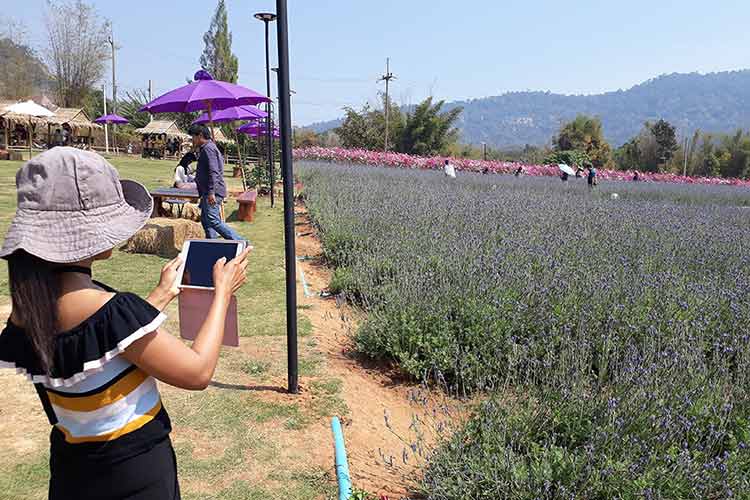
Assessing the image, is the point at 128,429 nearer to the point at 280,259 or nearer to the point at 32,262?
the point at 32,262

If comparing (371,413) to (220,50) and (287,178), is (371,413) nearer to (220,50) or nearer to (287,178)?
(287,178)

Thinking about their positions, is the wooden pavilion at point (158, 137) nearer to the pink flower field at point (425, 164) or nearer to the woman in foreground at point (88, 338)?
the pink flower field at point (425, 164)

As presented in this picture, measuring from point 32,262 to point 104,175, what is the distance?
22 centimetres

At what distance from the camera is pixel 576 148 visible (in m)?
42.3

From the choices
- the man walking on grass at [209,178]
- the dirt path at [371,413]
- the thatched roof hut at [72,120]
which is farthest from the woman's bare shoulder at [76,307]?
the thatched roof hut at [72,120]

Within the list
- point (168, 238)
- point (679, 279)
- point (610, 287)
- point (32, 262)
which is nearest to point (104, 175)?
point (32, 262)

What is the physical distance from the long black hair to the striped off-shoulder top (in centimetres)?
3

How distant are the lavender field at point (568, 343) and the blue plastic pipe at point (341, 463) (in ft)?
1.21

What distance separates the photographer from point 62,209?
1.05 m

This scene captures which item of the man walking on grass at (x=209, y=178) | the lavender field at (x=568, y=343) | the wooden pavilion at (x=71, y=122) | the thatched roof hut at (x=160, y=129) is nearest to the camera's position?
the lavender field at (x=568, y=343)

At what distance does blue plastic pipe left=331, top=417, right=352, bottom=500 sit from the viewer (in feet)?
7.30

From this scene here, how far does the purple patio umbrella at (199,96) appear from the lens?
694cm

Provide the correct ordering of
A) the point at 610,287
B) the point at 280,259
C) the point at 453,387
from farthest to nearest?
the point at 280,259 < the point at 610,287 < the point at 453,387

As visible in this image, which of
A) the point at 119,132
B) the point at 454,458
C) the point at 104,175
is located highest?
the point at 119,132
